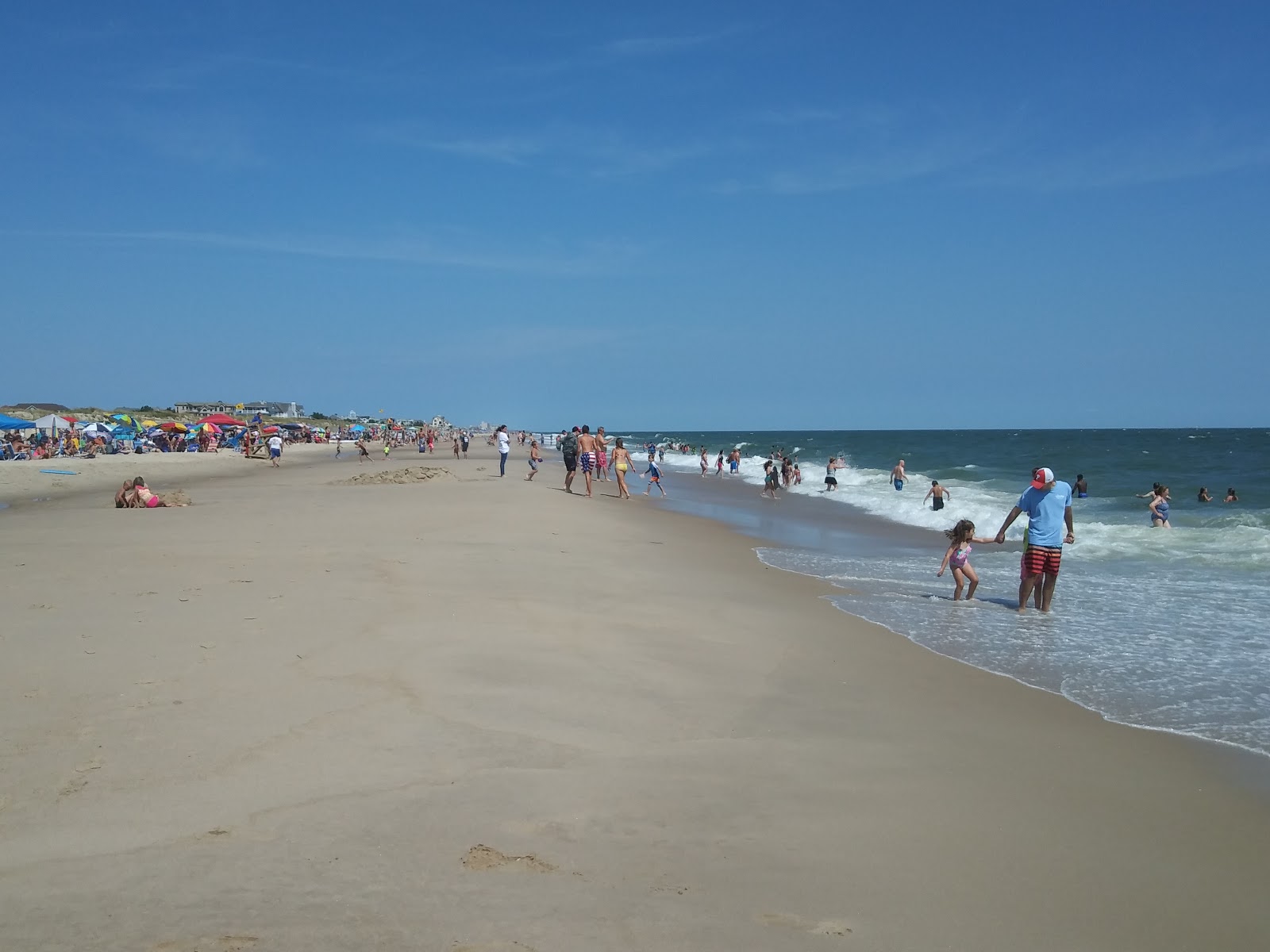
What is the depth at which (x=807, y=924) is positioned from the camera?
304cm

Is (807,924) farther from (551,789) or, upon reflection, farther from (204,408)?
(204,408)

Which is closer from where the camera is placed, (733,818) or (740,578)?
(733,818)

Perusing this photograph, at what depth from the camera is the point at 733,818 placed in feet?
12.6

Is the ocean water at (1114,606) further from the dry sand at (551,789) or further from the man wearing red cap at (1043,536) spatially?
the dry sand at (551,789)

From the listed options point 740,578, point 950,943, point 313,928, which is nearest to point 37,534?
point 740,578

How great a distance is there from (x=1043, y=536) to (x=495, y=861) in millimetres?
7919

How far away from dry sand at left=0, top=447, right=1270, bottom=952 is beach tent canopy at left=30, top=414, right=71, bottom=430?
52343 millimetres

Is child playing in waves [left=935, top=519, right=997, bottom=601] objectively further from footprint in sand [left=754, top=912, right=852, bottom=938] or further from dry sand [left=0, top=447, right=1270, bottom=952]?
footprint in sand [left=754, top=912, right=852, bottom=938]

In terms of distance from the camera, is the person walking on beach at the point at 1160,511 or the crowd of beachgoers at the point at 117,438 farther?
the crowd of beachgoers at the point at 117,438

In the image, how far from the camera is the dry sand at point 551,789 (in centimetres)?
299

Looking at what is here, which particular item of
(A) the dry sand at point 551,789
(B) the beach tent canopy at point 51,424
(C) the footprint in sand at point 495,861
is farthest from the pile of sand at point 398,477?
(B) the beach tent canopy at point 51,424

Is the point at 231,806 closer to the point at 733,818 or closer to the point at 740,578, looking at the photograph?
the point at 733,818

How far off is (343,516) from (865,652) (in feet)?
32.4

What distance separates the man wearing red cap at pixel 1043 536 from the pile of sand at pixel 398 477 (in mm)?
17844
